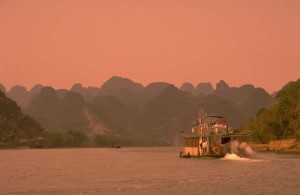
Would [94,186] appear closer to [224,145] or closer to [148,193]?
[148,193]

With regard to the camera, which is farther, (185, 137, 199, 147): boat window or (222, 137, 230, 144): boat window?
(185, 137, 199, 147): boat window

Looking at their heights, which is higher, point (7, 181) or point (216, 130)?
point (216, 130)

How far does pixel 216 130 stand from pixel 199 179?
4836 cm

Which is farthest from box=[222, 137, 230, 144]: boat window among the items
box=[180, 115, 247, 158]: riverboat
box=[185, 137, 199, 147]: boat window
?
box=[185, 137, 199, 147]: boat window

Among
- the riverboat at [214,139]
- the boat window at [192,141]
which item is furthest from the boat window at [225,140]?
the boat window at [192,141]

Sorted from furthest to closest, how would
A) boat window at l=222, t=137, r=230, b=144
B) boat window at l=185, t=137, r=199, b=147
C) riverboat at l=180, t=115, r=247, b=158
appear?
boat window at l=185, t=137, r=199, b=147
boat window at l=222, t=137, r=230, b=144
riverboat at l=180, t=115, r=247, b=158

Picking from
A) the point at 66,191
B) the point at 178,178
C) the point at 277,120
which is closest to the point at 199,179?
the point at 178,178

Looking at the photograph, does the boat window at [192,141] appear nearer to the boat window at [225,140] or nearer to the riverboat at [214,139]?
the riverboat at [214,139]

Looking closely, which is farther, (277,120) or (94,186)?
(277,120)

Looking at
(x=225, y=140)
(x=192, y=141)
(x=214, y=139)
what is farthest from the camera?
(x=192, y=141)

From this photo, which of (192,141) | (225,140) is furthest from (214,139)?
(192,141)

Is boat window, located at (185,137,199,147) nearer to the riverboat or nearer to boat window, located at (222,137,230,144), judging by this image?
the riverboat

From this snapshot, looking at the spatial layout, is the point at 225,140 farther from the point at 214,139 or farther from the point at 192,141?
the point at 192,141

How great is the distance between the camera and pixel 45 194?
6319 cm
